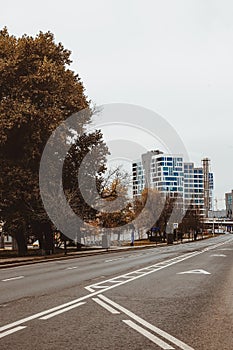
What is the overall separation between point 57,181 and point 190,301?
2942 centimetres

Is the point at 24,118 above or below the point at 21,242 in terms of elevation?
above

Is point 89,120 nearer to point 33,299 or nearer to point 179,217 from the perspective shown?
point 33,299

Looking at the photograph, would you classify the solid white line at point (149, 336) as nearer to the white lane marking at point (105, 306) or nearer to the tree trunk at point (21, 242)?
the white lane marking at point (105, 306)

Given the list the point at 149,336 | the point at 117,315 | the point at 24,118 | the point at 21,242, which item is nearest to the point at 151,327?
the point at 149,336

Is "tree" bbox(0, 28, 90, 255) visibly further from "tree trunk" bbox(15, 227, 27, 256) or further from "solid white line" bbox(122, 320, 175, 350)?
"solid white line" bbox(122, 320, 175, 350)

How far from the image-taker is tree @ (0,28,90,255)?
3791 centimetres

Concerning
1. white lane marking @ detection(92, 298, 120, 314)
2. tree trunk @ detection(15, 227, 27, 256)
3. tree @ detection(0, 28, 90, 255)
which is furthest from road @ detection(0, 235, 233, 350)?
tree trunk @ detection(15, 227, 27, 256)

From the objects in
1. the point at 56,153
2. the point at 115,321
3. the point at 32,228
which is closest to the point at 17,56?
the point at 56,153

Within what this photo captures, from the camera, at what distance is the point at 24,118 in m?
37.6

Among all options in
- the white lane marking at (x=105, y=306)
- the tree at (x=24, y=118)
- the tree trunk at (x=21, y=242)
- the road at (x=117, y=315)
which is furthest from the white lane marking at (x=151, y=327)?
the tree trunk at (x=21, y=242)

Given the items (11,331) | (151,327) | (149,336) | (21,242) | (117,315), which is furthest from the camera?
(21,242)

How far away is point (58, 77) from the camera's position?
40781 mm

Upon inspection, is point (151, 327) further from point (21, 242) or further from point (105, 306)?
point (21, 242)

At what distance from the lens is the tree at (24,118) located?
37.9 metres
